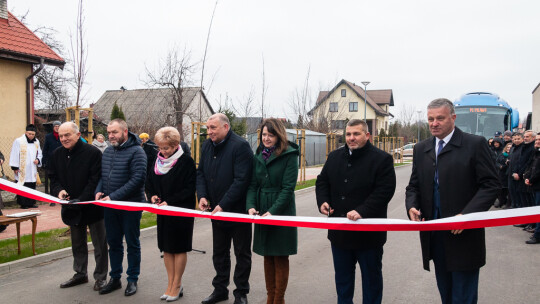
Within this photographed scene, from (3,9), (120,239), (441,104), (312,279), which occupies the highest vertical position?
(3,9)

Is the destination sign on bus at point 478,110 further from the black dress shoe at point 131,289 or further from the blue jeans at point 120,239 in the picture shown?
the black dress shoe at point 131,289

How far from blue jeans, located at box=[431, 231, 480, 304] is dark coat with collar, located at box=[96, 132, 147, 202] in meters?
3.51

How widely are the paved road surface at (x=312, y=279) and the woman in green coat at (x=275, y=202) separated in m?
0.69

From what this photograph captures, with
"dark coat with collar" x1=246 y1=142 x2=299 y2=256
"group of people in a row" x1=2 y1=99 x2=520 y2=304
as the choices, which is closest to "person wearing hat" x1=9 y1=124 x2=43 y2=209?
"group of people in a row" x1=2 y1=99 x2=520 y2=304

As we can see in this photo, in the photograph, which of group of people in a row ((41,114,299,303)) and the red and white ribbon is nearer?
the red and white ribbon

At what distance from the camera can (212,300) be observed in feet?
16.2

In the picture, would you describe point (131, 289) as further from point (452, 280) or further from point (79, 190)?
point (452, 280)

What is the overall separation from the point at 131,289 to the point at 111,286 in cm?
30

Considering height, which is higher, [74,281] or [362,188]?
[362,188]

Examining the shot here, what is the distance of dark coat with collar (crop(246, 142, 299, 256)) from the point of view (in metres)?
4.47

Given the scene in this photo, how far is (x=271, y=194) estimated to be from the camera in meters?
4.61

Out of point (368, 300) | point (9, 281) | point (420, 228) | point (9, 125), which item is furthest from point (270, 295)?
point (9, 125)

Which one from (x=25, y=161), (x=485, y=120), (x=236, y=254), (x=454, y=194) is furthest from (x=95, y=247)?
(x=485, y=120)

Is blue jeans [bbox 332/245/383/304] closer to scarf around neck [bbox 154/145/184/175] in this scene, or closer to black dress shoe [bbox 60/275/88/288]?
scarf around neck [bbox 154/145/184/175]
